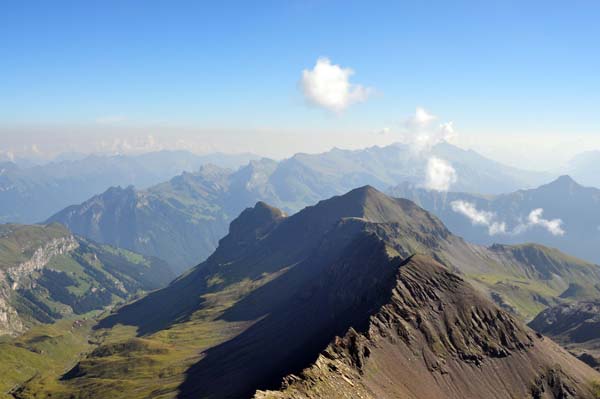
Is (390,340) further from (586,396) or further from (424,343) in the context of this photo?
(586,396)

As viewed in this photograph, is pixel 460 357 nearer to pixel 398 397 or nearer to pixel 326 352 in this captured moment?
pixel 398 397

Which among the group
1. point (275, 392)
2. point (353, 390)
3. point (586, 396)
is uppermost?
point (275, 392)

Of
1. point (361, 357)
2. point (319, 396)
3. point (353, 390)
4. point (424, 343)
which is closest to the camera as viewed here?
point (319, 396)

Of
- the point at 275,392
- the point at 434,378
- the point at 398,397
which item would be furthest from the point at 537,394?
the point at 275,392

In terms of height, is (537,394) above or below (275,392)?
below

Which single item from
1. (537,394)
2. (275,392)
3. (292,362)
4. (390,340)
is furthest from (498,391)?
(275,392)

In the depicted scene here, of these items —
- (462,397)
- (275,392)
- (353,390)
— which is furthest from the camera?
(462,397)

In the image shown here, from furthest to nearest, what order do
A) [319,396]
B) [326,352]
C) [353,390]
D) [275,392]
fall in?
[326,352] < [353,390] < [319,396] < [275,392]

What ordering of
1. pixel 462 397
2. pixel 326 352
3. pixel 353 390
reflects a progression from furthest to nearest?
pixel 462 397 → pixel 326 352 → pixel 353 390

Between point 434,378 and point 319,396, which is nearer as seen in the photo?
point 319,396
